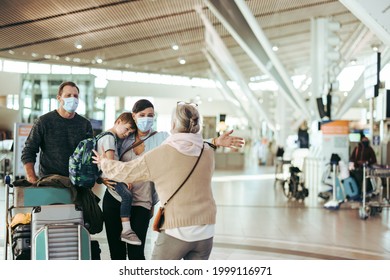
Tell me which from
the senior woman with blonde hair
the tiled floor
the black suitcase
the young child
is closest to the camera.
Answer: the senior woman with blonde hair

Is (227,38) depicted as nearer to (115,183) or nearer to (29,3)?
(29,3)

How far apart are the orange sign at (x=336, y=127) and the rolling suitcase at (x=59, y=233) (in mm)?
9095

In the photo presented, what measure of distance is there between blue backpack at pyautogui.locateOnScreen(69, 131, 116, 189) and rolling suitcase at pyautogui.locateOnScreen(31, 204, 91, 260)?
20cm

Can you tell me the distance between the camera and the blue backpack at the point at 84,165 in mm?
3867

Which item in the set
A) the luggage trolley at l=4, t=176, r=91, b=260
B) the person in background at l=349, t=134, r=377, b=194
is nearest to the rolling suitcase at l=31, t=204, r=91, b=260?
the luggage trolley at l=4, t=176, r=91, b=260

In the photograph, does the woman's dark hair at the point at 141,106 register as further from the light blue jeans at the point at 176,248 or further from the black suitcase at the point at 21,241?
the black suitcase at the point at 21,241

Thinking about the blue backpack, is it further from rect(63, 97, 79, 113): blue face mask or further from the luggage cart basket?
rect(63, 97, 79, 113): blue face mask

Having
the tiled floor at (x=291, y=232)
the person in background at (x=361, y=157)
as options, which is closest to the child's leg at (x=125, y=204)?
the tiled floor at (x=291, y=232)

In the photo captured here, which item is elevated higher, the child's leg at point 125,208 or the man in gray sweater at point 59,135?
the man in gray sweater at point 59,135

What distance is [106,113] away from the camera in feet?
17.4

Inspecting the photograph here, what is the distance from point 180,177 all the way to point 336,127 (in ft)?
31.8

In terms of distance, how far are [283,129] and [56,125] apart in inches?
913

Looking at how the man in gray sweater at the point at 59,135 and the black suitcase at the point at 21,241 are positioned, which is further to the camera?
the man in gray sweater at the point at 59,135

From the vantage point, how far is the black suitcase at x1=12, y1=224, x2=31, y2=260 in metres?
3.95
